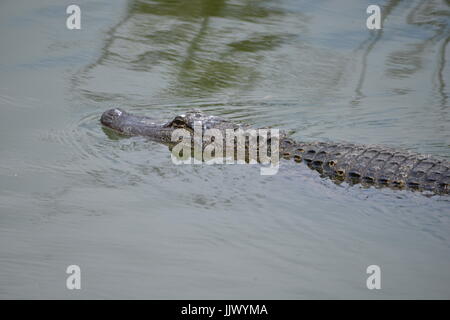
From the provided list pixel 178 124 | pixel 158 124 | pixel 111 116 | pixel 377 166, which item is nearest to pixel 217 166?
pixel 178 124

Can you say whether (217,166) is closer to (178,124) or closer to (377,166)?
(178,124)

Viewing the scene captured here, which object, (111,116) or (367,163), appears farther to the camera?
(111,116)

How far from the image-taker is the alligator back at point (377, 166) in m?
5.41

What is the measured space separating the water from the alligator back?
0.41 ft

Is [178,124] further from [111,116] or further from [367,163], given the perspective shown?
[367,163]

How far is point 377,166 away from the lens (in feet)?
18.5

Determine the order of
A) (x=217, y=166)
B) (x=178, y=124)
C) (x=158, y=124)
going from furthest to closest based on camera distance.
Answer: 1. (x=158, y=124)
2. (x=178, y=124)
3. (x=217, y=166)

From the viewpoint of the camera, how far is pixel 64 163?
19.7ft

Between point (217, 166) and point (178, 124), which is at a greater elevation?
point (178, 124)

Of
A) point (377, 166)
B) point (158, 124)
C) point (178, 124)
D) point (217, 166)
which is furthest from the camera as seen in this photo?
point (158, 124)

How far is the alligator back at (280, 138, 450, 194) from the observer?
17.8ft

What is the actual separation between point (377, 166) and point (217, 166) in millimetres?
1438

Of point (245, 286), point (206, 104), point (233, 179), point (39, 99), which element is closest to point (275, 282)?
point (245, 286)

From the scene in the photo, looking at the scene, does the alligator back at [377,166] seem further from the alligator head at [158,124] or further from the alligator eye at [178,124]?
the alligator eye at [178,124]
